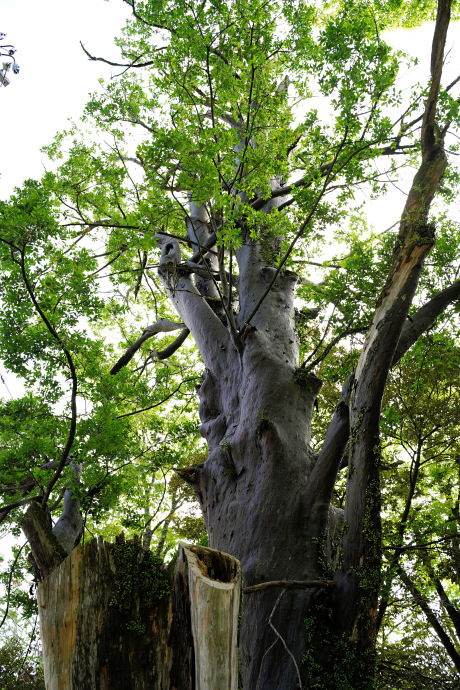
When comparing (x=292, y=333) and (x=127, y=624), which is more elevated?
(x=292, y=333)

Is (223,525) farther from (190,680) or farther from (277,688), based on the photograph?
(190,680)

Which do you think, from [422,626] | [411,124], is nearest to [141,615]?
[411,124]

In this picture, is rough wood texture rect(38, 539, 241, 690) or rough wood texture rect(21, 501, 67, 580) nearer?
rough wood texture rect(38, 539, 241, 690)

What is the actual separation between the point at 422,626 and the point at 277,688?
6015 millimetres

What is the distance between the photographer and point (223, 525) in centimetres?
360

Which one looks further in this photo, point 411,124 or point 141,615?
point 411,124

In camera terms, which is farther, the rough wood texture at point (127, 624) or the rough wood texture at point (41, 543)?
the rough wood texture at point (41, 543)

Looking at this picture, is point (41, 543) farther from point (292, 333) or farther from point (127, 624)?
point (292, 333)

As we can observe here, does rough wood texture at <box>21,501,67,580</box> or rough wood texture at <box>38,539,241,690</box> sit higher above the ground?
rough wood texture at <box>21,501,67,580</box>

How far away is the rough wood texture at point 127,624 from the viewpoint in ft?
6.19

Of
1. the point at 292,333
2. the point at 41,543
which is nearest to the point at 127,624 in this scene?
the point at 41,543

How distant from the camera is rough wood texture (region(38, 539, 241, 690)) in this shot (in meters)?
1.89

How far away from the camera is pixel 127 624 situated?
2084 millimetres

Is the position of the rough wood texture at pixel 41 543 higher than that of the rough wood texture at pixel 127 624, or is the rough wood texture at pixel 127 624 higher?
the rough wood texture at pixel 41 543
